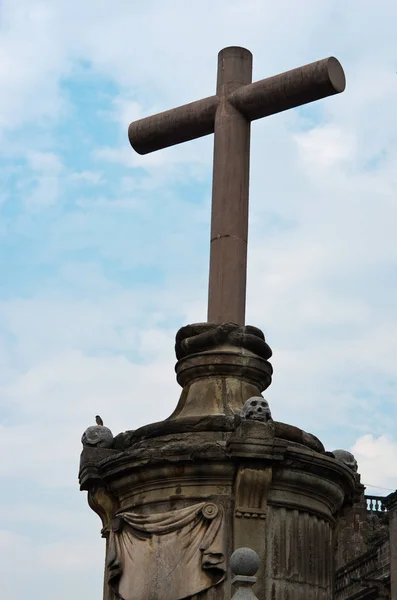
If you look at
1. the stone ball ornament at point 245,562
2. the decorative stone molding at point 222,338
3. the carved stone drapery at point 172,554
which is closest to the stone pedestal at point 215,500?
the carved stone drapery at point 172,554

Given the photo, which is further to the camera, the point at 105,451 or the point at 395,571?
the point at 395,571

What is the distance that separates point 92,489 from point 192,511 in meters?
1.22

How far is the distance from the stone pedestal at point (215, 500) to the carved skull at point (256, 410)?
6cm

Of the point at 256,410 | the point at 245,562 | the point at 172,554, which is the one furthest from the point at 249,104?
the point at 245,562

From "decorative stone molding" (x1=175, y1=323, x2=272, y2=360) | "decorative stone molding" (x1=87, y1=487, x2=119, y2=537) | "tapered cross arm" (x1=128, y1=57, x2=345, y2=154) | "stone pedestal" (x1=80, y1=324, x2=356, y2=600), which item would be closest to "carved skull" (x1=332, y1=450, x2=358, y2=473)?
"stone pedestal" (x1=80, y1=324, x2=356, y2=600)

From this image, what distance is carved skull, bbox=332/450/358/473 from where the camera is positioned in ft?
40.6

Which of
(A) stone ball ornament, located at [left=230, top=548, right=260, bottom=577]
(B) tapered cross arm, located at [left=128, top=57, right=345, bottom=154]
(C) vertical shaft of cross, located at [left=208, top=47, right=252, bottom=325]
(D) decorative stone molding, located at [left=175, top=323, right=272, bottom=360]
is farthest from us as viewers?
(B) tapered cross arm, located at [left=128, top=57, right=345, bottom=154]

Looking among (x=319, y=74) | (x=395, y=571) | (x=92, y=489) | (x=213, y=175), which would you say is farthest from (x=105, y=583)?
(x=395, y=571)

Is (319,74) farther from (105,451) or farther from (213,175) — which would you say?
(105,451)

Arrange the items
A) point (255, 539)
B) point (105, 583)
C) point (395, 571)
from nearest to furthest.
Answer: point (255, 539)
point (105, 583)
point (395, 571)

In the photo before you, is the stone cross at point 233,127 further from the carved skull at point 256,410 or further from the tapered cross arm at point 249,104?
the carved skull at point 256,410

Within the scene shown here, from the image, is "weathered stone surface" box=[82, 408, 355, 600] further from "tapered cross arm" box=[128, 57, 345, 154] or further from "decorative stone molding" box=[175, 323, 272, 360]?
"tapered cross arm" box=[128, 57, 345, 154]

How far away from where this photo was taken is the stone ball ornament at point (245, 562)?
10.5 m

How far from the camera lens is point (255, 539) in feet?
37.2
